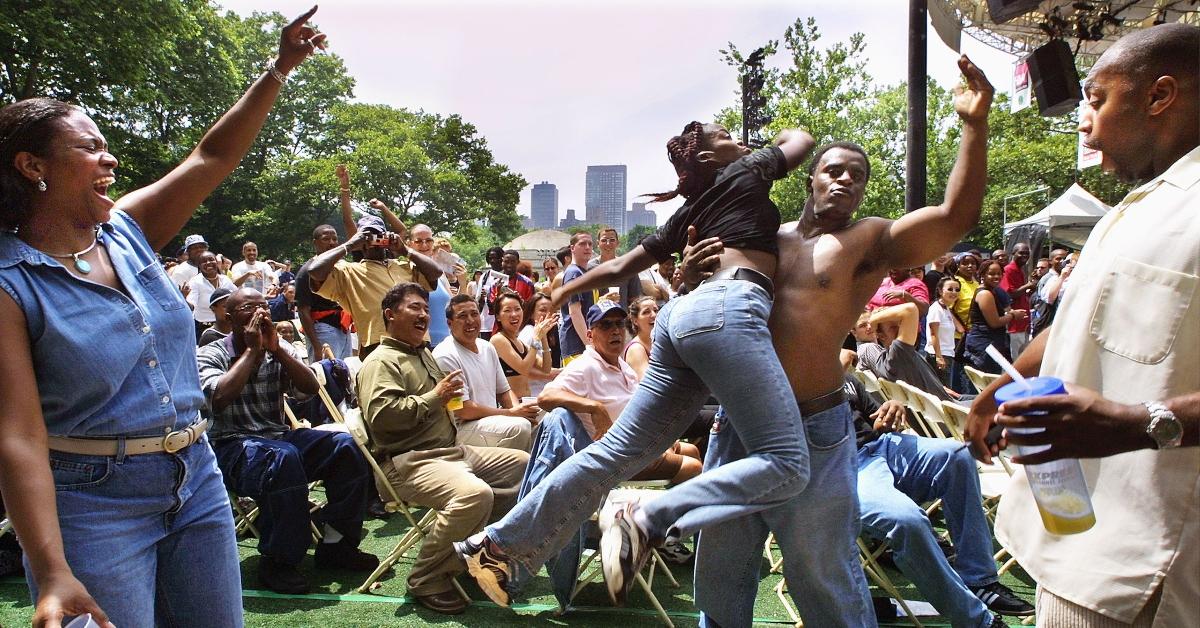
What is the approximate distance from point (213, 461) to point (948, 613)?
3.04 m

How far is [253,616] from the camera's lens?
3.98 m

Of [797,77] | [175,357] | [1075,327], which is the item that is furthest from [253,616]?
[797,77]

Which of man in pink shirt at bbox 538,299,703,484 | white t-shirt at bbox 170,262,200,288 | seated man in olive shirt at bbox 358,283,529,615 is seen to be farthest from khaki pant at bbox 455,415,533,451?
white t-shirt at bbox 170,262,200,288

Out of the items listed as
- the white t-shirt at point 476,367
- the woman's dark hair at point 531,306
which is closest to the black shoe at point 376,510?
the white t-shirt at point 476,367

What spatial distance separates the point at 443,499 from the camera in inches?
167

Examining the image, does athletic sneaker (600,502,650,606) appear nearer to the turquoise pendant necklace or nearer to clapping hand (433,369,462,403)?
the turquoise pendant necklace

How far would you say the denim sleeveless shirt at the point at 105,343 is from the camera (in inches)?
68.9

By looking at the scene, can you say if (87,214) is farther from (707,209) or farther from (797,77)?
(797,77)

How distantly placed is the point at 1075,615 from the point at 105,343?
2.17 metres

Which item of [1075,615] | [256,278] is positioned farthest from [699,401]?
[256,278]

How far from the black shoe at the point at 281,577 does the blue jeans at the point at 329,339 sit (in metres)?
2.95

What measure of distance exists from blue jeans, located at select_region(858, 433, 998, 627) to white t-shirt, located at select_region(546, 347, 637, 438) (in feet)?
4.69

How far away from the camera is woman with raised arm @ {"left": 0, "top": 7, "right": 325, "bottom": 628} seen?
1.68m

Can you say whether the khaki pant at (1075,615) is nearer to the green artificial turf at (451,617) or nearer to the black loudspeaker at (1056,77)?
the green artificial turf at (451,617)
